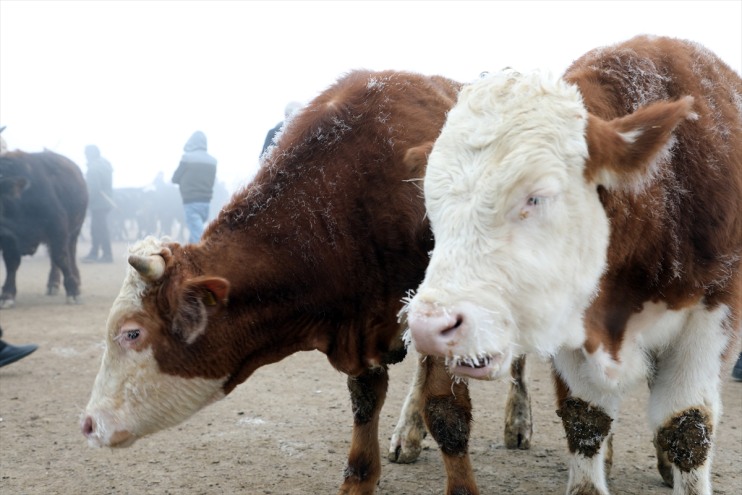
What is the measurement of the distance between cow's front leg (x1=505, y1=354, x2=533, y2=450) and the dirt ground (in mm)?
90

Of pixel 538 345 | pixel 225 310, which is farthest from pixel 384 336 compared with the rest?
pixel 538 345

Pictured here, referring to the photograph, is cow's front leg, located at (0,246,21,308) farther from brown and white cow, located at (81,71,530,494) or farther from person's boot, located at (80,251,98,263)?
brown and white cow, located at (81,71,530,494)

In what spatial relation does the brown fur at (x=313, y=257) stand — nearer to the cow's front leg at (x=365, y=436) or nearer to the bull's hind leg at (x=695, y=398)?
the cow's front leg at (x=365, y=436)

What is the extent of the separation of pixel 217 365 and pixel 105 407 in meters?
0.52

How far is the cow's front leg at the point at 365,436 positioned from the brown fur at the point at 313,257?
0.34 meters

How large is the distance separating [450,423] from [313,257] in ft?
3.14

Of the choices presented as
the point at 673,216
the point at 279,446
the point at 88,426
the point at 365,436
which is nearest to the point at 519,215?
the point at 673,216

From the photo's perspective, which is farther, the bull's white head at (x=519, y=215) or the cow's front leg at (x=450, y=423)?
the cow's front leg at (x=450, y=423)

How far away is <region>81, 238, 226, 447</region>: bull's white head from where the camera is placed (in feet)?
11.3

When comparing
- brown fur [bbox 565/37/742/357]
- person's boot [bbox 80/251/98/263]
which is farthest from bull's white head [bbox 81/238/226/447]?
person's boot [bbox 80/251/98/263]

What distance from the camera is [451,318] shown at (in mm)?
2361

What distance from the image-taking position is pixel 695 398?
3131 millimetres

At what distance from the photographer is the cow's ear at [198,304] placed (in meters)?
3.31

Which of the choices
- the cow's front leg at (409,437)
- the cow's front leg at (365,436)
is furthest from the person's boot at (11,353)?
the cow's front leg at (365,436)
